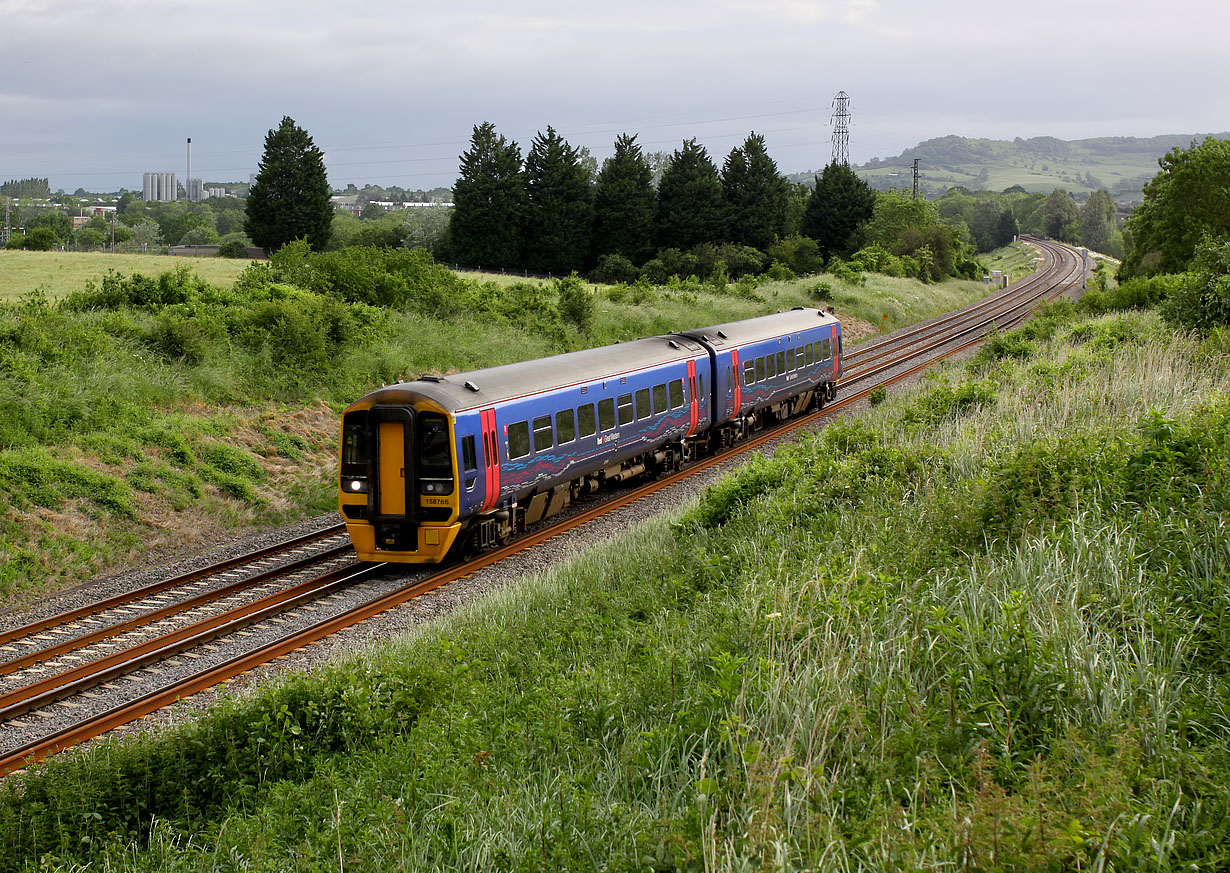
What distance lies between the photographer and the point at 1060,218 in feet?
520

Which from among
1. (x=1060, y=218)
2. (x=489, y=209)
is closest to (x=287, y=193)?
(x=489, y=209)

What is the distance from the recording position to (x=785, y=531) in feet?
38.2

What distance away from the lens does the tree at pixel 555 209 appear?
241ft

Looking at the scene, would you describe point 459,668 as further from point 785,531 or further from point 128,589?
point 128,589

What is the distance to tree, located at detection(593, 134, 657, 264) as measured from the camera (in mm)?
74250

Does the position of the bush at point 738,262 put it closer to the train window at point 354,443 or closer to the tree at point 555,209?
the tree at point 555,209

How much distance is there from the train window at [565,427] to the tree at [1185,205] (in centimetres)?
3561

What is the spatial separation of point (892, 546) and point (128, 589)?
1158 cm

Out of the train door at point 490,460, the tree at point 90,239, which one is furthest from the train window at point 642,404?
the tree at point 90,239

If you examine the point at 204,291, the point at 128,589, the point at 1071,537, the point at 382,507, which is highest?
the point at 204,291

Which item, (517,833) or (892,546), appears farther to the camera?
(892,546)

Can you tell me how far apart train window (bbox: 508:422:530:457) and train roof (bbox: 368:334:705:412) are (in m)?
0.52

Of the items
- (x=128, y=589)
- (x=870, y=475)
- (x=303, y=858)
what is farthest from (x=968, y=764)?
(x=128, y=589)

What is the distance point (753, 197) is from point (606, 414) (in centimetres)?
6206
